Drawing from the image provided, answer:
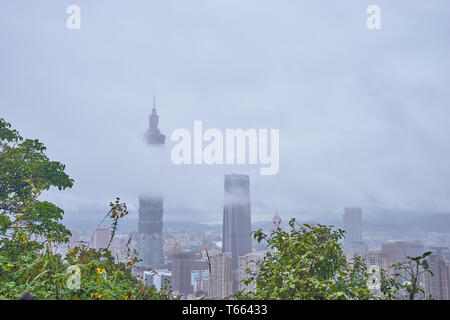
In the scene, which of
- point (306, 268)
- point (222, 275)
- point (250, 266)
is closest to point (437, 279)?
point (306, 268)

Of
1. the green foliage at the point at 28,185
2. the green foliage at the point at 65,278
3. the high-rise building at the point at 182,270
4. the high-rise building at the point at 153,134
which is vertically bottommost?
the high-rise building at the point at 182,270

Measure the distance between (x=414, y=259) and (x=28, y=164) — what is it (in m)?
6.12

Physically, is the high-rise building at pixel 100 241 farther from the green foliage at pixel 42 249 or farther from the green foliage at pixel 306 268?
the green foliage at pixel 306 268

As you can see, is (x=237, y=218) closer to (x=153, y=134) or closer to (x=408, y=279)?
(x=408, y=279)

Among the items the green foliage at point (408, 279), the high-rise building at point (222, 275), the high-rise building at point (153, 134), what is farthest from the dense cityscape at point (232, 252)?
the high-rise building at point (153, 134)

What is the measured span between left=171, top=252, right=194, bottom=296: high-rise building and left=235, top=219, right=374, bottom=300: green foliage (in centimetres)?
189

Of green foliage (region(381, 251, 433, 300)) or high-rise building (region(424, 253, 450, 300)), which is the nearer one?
green foliage (region(381, 251, 433, 300))

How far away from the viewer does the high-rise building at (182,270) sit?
5.12 meters

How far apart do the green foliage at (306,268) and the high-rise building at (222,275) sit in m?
0.41

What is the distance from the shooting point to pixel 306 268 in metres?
3.07

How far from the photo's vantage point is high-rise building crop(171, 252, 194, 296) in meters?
5.12

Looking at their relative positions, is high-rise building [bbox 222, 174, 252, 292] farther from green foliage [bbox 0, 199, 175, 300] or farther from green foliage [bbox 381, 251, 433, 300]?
green foliage [bbox 381, 251, 433, 300]

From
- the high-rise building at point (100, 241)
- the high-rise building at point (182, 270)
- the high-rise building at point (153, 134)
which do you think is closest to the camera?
the high-rise building at point (100, 241)

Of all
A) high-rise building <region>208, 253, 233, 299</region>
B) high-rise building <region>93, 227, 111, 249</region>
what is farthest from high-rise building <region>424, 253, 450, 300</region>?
high-rise building <region>93, 227, 111, 249</region>
